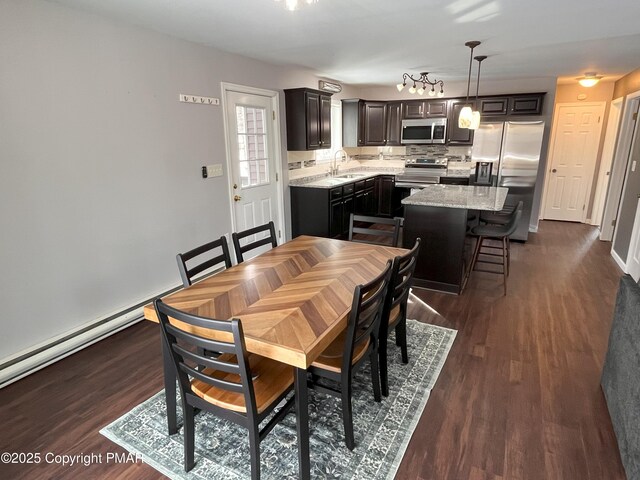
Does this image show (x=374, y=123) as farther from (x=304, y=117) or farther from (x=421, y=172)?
(x=304, y=117)

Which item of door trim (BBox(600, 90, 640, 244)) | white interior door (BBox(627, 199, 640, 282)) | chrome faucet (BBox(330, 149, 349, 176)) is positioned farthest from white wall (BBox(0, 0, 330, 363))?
door trim (BBox(600, 90, 640, 244))

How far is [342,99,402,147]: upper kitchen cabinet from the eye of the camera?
639 cm

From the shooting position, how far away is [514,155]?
17.1ft

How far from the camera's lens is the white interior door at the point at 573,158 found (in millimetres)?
6078

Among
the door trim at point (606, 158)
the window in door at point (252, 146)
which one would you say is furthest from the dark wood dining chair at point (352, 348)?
the door trim at point (606, 158)

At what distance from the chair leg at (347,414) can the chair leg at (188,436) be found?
2.30 feet

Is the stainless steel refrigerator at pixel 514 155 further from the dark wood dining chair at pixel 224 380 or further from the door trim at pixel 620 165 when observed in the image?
the dark wood dining chair at pixel 224 380

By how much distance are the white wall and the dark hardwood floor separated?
468 mm

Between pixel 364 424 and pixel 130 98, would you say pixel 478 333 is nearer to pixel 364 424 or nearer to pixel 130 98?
pixel 364 424

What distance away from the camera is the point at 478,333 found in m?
2.93

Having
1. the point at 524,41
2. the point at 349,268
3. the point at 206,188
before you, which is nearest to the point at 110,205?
the point at 206,188

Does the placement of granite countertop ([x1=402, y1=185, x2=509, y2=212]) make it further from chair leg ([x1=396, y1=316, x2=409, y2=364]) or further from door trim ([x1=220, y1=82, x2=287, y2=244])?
door trim ([x1=220, y1=82, x2=287, y2=244])

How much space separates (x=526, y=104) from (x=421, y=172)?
5.84 feet

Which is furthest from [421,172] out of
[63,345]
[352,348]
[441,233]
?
[63,345]
